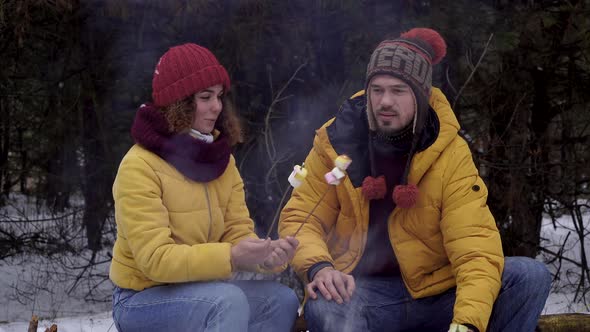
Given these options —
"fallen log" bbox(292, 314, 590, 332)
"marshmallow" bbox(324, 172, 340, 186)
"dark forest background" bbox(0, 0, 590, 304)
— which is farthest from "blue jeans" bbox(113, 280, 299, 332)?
"dark forest background" bbox(0, 0, 590, 304)

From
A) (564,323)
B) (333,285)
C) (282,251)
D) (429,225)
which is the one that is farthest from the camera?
(564,323)

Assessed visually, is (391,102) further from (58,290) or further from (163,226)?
(58,290)

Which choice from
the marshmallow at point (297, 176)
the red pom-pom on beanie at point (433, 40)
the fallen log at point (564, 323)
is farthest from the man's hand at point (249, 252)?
the fallen log at point (564, 323)

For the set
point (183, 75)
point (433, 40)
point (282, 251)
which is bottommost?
point (282, 251)

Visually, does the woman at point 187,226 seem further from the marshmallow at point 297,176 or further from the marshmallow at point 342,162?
the marshmallow at point 342,162

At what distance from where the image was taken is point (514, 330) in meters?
2.83

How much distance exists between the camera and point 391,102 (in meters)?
2.85

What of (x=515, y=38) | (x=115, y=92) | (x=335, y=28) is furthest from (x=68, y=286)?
(x=515, y=38)

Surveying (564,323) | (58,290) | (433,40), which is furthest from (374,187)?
(58,290)

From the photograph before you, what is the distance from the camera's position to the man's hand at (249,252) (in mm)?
2574

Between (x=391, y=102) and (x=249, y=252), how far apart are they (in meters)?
0.85

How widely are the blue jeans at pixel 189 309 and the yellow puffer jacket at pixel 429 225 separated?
1.38 feet

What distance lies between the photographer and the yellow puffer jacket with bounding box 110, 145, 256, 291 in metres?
2.52

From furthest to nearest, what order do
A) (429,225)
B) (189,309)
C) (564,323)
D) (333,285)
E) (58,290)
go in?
(58,290) < (564,323) < (429,225) < (333,285) < (189,309)
